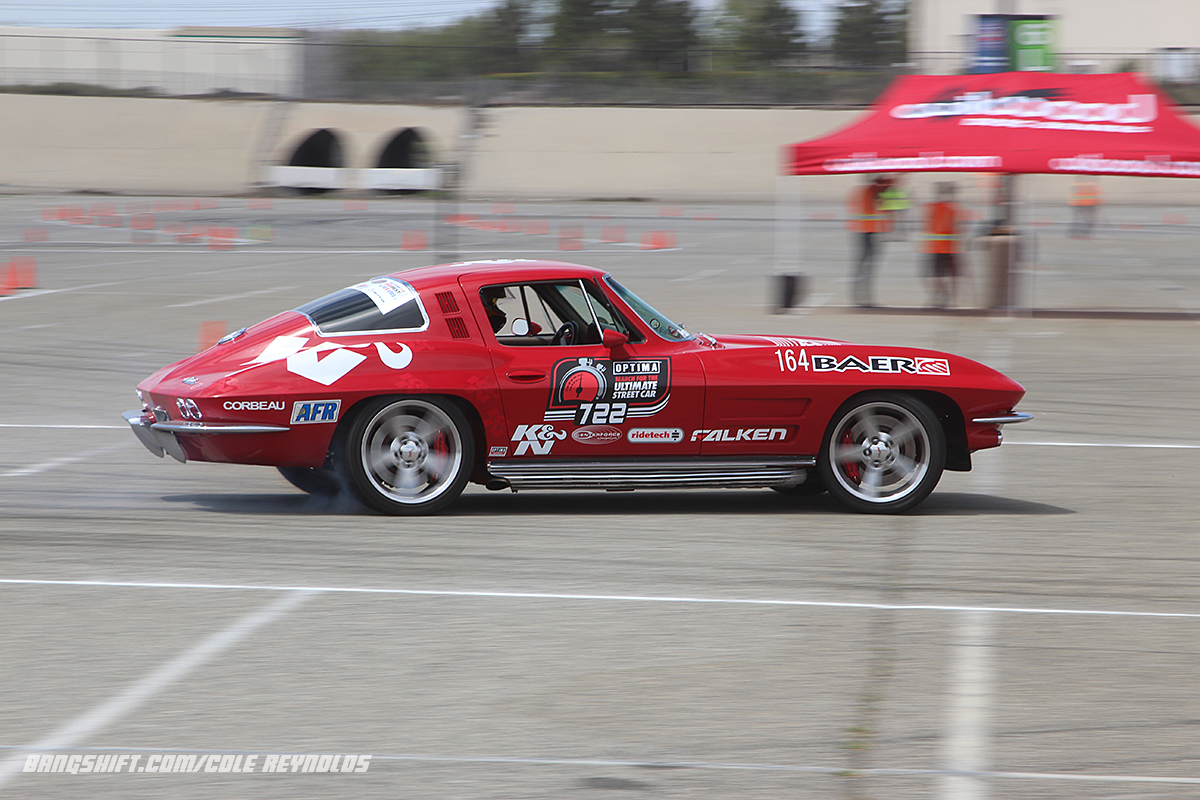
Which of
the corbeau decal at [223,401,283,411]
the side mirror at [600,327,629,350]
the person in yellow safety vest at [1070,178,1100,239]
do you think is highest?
the person in yellow safety vest at [1070,178,1100,239]

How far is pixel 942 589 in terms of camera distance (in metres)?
6.27

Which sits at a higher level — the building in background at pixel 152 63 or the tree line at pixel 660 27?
the tree line at pixel 660 27

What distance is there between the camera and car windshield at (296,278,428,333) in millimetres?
7738

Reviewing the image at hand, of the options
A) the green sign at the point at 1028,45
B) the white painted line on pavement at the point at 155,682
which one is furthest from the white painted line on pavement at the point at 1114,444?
the green sign at the point at 1028,45

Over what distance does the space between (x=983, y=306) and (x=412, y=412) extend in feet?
47.2

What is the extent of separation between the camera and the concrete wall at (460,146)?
50312mm

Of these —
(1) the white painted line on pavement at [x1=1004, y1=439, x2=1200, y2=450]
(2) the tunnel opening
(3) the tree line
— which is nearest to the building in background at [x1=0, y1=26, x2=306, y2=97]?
(2) the tunnel opening

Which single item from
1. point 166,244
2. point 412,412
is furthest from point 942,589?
point 166,244

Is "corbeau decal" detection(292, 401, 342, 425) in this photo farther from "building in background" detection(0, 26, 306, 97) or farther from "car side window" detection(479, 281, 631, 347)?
"building in background" detection(0, 26, 306, 97)

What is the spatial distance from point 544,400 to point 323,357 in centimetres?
124

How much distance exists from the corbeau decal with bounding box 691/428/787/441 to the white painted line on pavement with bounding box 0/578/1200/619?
1.93 m

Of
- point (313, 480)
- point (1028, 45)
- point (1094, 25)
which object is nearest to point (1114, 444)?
point (313, 480)

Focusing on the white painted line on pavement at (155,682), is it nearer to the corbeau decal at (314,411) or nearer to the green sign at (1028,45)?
the corbeau decal at (314,411)

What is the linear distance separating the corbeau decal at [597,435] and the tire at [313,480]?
1665 mm
